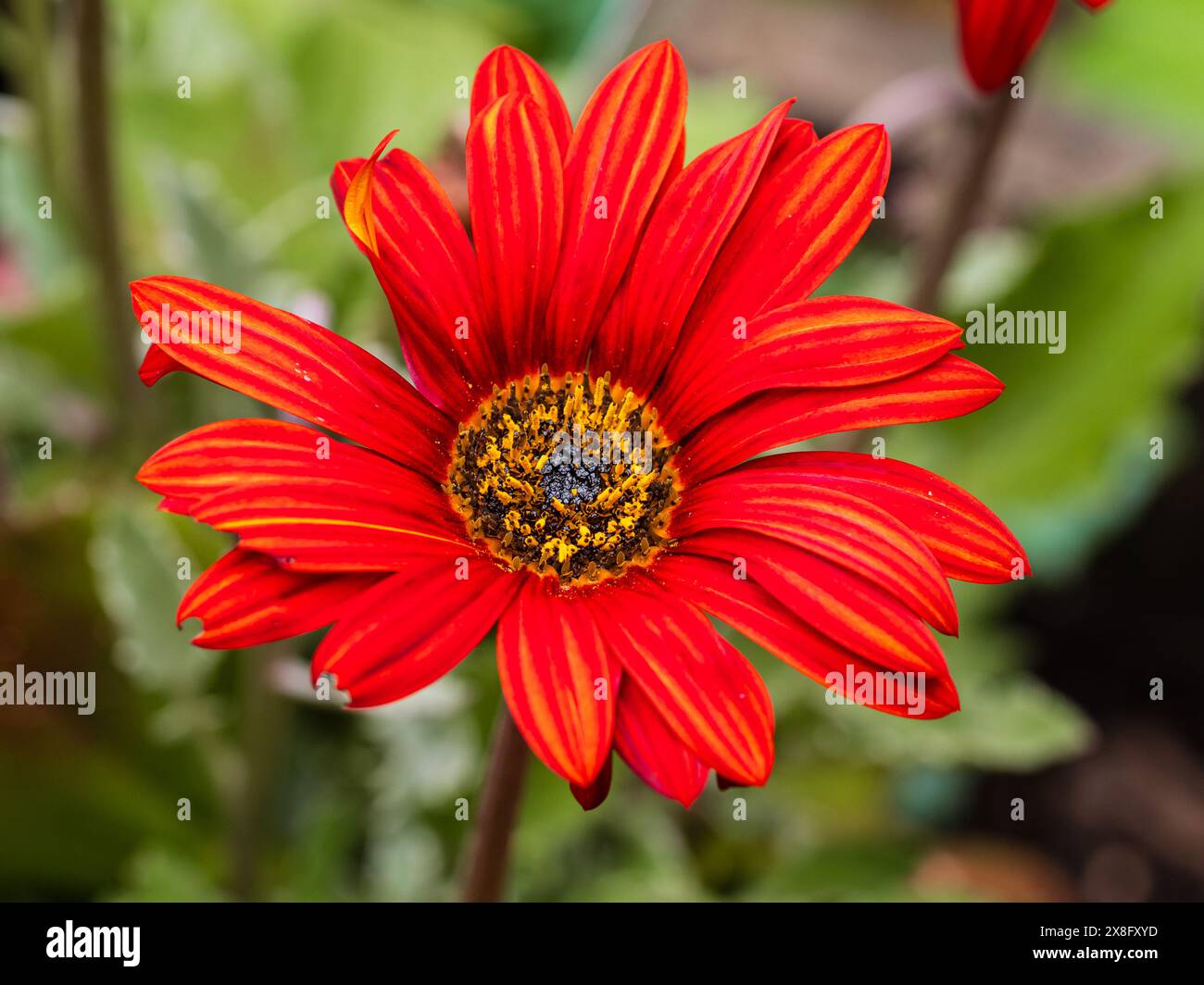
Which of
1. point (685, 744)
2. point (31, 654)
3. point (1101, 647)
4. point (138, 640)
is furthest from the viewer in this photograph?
point (1101, 647)

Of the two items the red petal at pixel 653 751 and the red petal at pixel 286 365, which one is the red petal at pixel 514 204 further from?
the red petal at pixel 653 751

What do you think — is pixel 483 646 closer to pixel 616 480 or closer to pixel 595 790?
pixel 616 480

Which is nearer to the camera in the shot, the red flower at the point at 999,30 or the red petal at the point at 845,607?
the red petal at the point at 845,607

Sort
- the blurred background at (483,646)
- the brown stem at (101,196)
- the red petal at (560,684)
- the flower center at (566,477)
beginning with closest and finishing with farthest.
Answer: the red petal at (560,684), the flower center at (566,477), the brown stem at (101,196), the blurred background at (483,646)

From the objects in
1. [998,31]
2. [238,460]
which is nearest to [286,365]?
[238,460]

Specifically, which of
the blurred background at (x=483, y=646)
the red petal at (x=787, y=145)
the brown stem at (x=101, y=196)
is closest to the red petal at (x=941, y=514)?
the red petal at (x=787, y=145)

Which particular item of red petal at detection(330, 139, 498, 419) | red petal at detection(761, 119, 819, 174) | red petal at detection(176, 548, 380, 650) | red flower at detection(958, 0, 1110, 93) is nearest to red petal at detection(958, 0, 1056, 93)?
red flower at detection(958, 0, 1110, 93)

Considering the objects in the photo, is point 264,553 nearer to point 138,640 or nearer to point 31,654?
point 138,640

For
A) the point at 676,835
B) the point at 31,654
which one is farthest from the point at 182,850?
the point at 676,835
